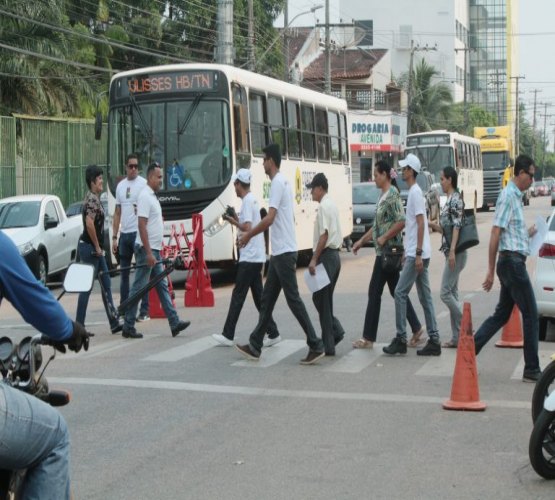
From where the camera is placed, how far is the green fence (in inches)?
1229

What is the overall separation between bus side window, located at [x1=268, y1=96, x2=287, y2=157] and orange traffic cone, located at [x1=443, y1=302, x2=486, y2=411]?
13433mm

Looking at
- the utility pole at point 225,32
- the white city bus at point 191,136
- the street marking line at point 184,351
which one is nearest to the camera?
the street marking line at point 184,351

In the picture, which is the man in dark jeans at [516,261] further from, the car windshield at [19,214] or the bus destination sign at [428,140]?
the bus destination sign at [428,140]

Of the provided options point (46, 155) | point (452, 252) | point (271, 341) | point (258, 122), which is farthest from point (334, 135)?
point (452, 252)

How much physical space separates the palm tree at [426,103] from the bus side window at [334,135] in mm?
50139

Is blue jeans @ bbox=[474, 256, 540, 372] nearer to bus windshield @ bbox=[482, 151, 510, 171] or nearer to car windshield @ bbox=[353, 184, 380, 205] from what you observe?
car windshield @ bbox=[353, 184, 380, 205]

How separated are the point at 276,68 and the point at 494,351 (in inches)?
1737

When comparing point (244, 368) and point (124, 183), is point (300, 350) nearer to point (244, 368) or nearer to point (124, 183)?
point (244, 368)

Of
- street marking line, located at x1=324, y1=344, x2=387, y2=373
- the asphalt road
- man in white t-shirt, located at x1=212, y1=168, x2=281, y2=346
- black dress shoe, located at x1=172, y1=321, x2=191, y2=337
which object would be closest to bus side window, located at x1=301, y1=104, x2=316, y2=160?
the asphalt road

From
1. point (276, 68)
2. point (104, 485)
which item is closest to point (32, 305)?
point (104, 485)

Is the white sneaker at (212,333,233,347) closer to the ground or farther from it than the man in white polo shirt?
closer to the ground

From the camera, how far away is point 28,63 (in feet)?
108

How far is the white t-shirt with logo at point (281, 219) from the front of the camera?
1127 centimetres

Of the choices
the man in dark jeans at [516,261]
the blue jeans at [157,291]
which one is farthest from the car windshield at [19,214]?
the man in dark jeans at [516,261]
